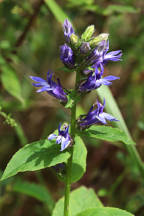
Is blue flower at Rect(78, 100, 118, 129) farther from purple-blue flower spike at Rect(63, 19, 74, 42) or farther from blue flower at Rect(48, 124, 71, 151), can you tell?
purple-blue flower spike at Rect(63, 19, 74, 42)

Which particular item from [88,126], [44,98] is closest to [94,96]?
[44,98]

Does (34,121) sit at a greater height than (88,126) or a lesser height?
greater

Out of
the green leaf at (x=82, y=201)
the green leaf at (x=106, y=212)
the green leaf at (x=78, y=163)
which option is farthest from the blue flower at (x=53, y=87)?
the green leaf at (x=82, y=201)

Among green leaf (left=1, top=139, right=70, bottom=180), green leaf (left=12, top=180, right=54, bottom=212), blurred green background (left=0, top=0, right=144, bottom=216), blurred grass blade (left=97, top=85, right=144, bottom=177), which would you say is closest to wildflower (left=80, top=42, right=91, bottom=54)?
green leaf (left=1, top=139, right=70, bottom=180)

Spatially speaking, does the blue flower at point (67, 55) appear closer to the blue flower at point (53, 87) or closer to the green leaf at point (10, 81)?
the blue flower at point (53, 87)

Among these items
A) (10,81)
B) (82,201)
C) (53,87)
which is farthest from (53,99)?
(53,87)

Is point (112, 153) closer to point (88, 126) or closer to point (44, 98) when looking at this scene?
point (44, 98)
